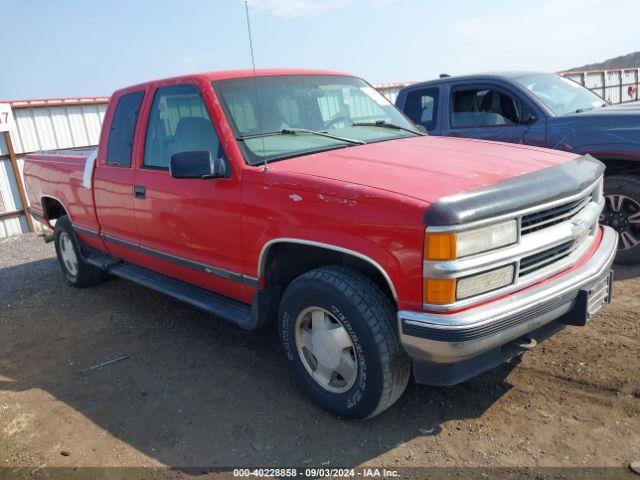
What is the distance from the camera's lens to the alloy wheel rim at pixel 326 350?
3021 millimetres

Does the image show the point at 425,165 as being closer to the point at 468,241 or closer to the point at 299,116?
the point at 468,241

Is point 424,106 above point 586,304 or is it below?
above

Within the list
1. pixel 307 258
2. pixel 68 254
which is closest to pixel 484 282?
pixel 307 258

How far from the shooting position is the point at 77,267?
5945 mm

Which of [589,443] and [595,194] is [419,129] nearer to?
[595,194]

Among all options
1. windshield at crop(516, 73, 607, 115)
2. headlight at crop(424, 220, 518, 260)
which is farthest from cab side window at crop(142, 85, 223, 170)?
windshield at crop(516, 73, 607, 115)

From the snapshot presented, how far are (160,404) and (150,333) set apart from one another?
4.18 ft

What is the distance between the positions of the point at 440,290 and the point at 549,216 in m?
0.84

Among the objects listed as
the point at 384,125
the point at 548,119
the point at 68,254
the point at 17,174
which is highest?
the point at 384,125

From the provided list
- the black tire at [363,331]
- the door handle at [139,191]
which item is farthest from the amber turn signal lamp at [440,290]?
the door handle at [139,191]

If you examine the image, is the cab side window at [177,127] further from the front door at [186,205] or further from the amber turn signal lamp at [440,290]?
the amber turn signal lamp at [440,290]

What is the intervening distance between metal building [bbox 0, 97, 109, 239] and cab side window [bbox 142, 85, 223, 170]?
6918mm

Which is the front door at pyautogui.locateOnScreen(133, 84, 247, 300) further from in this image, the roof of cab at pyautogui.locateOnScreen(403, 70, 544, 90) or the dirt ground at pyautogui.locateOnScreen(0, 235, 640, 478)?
the roof of cab at pyautogui.locateOnScreen(403, 70, 544, 90)

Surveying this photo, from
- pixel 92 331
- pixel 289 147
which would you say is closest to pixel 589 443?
pixel 289 147
